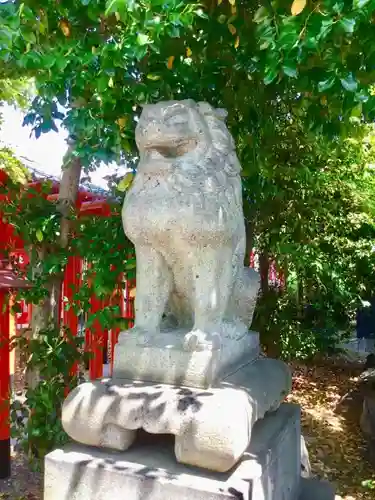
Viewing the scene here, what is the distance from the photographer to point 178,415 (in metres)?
1.73

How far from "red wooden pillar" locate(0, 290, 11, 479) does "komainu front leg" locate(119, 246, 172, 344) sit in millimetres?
1515

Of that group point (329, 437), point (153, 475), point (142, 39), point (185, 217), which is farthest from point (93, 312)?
point (329, 437)

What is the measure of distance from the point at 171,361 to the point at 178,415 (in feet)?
0.84

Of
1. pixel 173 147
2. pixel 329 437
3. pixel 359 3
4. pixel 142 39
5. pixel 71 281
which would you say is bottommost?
pixel 329 437

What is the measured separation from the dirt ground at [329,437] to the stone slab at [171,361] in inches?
71.6

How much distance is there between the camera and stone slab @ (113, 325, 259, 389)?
189 cm

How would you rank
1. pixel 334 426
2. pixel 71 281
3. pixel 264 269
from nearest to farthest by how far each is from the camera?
pixel 71 281
pixel 334 426
pixel 264 269

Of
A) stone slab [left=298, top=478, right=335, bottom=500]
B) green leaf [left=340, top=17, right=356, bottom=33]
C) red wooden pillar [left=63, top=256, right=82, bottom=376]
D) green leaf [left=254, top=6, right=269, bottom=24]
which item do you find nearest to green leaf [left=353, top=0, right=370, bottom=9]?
green leaf [left=340, top=17, right=356, bottom=33]

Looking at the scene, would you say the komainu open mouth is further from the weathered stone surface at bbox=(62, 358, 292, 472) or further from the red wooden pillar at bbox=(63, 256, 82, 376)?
the red wooden pillar at bbox=(63, 256, 82, 376)

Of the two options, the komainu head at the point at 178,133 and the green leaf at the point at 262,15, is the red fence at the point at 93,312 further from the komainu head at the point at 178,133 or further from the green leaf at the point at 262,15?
the green leaf at the point at 262,15

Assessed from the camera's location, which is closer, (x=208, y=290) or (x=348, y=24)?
(x=348, y=24)

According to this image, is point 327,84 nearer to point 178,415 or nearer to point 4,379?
point 178,415

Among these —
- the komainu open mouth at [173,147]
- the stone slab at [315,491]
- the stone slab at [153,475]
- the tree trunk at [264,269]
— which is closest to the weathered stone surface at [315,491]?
the stone slab at [315,491]

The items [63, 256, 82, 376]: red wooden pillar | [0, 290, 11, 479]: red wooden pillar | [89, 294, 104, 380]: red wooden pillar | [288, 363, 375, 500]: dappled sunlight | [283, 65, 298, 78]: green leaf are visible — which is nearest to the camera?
[283, 65, 298, 78]: green leaf
